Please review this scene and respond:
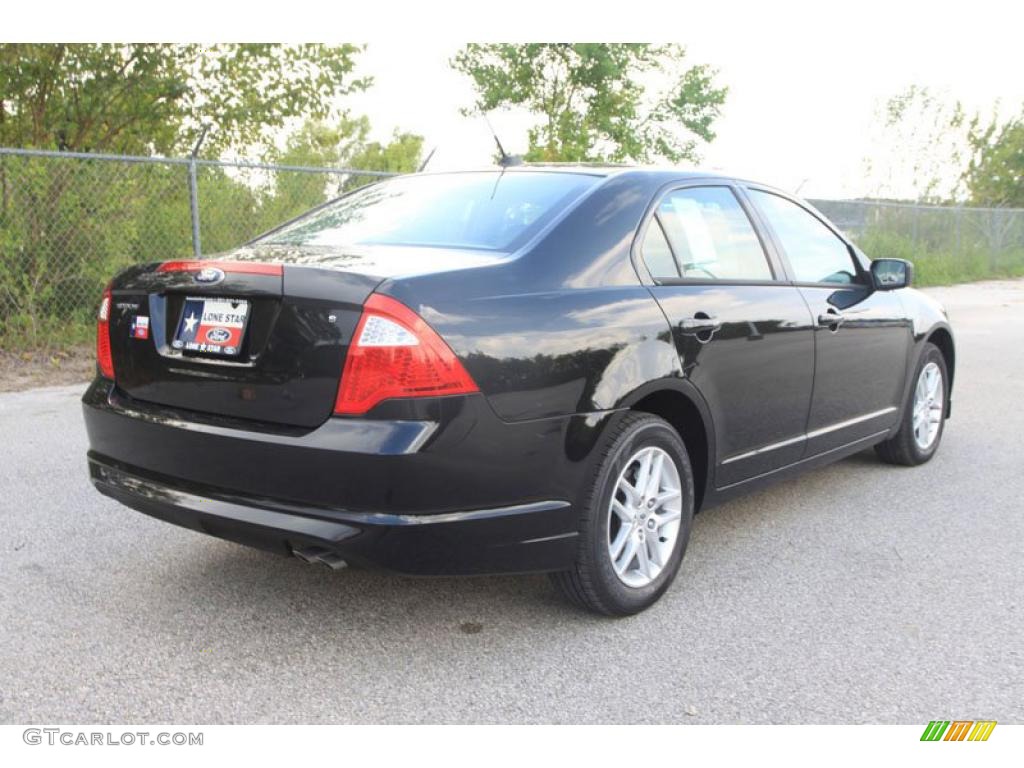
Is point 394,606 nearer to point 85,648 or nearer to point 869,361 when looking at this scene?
point 85,648

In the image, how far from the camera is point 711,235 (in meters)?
3.87

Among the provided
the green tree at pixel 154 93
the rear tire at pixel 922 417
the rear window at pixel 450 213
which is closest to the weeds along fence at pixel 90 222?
the green tree at pixel 154 93

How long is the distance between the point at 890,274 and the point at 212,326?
129 inches

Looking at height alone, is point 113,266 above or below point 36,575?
above

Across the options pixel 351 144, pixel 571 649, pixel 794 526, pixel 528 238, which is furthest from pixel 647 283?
pixel 351 144

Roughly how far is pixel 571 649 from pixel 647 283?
4.14 ft

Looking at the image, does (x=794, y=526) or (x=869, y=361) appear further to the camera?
(x=869, y=361)

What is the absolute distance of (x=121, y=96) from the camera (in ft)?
34.6

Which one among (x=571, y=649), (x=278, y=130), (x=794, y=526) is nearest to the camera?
(x=571, y=649)

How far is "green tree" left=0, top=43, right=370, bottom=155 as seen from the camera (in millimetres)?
10062

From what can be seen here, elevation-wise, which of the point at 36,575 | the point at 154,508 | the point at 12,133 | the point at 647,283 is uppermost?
the point at 12,133

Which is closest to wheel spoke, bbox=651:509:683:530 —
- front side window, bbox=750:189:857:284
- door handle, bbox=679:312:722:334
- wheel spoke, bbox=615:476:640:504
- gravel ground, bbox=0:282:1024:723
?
wheel spoke, bbox=615:476:640:504

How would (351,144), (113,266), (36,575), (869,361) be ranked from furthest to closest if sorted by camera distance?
(351,144) → (113,266) → (869,361) → (36,575)

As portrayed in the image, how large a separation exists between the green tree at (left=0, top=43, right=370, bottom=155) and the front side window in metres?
8.04
